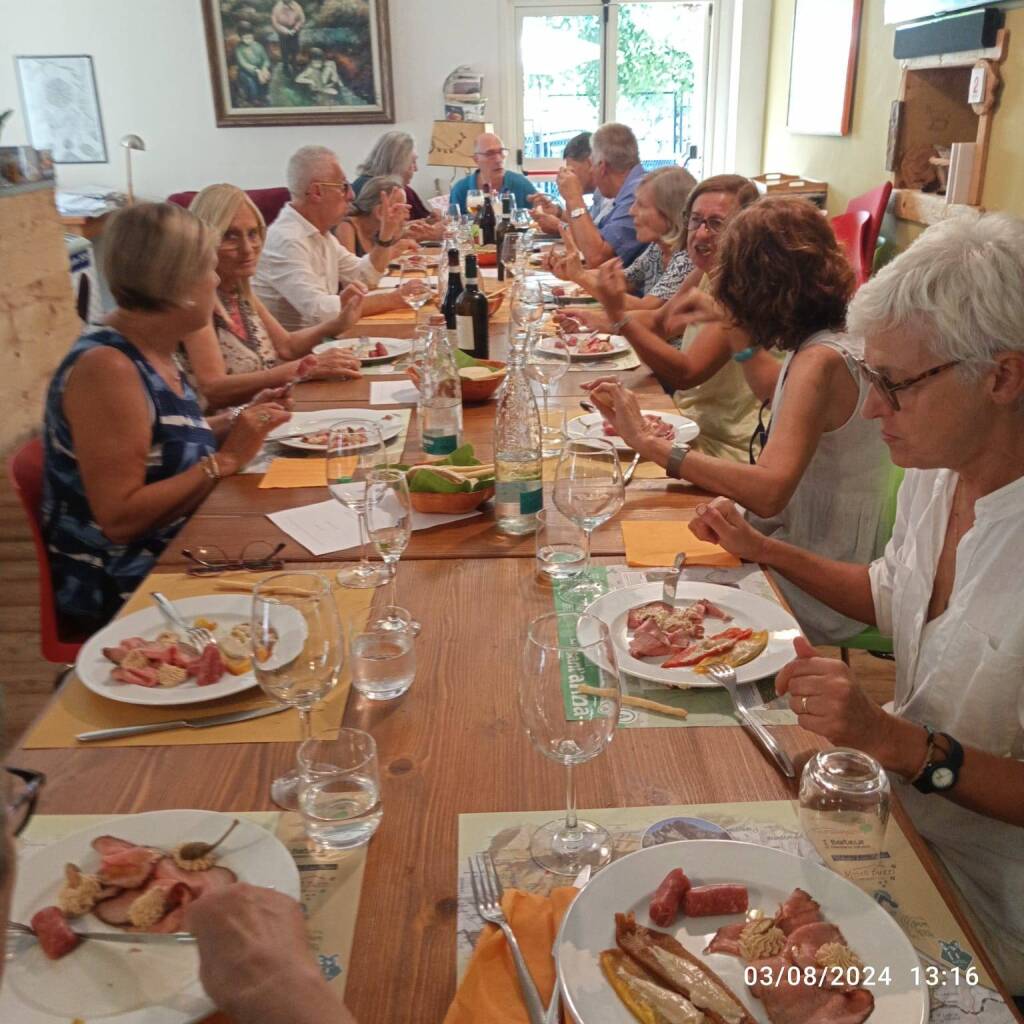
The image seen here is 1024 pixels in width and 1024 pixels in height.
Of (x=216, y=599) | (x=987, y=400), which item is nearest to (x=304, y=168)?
(x=216, y=599)

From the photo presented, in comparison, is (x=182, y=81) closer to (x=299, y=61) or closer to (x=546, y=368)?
(x=299, y=61)

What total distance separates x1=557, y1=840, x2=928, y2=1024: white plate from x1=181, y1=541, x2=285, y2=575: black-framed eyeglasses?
854mm

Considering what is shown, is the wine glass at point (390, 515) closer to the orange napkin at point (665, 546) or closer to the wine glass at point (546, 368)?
the orange napkin at point (665, 546)

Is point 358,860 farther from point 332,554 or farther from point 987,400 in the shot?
point 987,400

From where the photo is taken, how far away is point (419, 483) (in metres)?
1.67

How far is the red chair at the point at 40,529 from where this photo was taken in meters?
1.87

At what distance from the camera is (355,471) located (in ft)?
5.23

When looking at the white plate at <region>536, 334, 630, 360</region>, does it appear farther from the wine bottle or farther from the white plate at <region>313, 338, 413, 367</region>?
the white plate at <region>313, 338, 413, 367</region>

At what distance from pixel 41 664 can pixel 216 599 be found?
5.75 ft

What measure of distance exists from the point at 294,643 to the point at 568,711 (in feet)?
0.94

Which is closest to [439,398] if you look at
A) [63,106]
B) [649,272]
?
[649,272]

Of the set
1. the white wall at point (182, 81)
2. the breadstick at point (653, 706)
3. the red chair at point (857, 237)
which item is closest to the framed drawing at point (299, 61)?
the white wall at point (182, 81)

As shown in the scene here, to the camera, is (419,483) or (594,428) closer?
(419,483)

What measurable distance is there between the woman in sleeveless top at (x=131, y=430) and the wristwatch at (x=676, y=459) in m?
0.77
